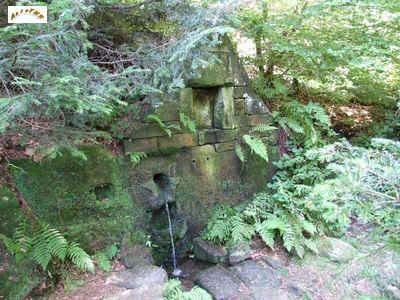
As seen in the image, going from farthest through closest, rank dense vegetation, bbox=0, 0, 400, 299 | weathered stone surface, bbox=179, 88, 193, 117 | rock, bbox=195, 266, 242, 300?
weathered stone surface, bbox=179, 88, 193, 117 < rock, bbox=195, 266, 242, 300 < dense vegetation, bbox=0, 0, 400, 299

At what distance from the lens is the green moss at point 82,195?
395 cm

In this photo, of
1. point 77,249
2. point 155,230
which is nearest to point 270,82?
point 155,230

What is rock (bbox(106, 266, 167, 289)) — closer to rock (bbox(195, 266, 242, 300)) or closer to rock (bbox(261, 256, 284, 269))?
rock (bbox(195, 266, 242, 300))

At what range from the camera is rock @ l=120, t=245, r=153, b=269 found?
4.24 meters

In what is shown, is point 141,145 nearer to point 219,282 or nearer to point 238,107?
point 238,107

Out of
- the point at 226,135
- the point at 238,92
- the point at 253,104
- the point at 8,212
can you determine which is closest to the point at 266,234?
the point at 226,135

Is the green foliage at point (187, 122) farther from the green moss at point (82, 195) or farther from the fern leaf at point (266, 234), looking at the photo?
the fern leaf at point (266, 234)

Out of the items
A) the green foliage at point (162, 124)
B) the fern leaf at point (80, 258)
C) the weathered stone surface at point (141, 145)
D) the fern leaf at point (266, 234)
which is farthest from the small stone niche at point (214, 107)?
the fern leaf at point (80, 258)

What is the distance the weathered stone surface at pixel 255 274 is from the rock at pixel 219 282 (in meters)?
0.11

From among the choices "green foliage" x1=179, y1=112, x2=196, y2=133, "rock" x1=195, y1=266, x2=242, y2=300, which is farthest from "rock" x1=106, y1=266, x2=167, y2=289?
"green foliage" x1=179, y1=112, x2=196, y2=133

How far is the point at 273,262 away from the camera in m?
4.75

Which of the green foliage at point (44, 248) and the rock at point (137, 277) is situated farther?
the rock at point (137, 277)

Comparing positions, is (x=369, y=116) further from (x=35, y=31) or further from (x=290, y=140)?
(x=35, y=31)

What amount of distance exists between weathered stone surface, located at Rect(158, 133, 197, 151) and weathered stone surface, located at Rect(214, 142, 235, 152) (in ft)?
1.35
